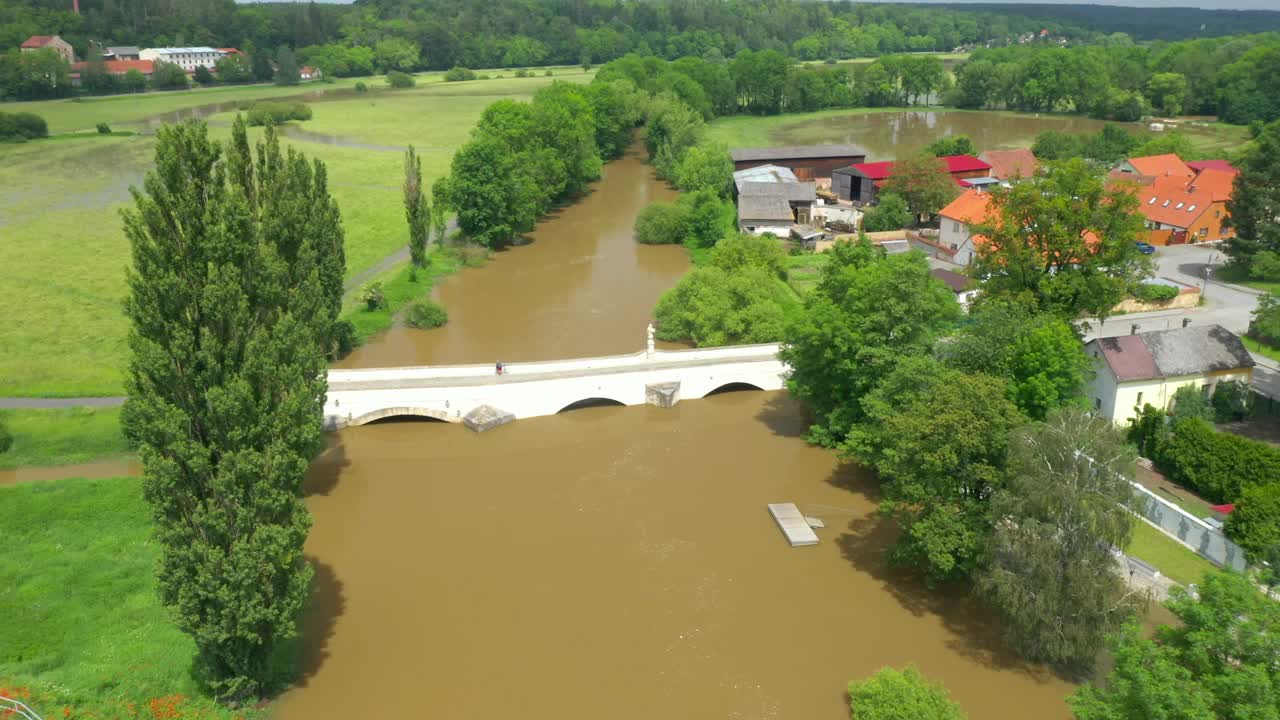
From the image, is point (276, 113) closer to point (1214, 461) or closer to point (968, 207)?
point (968, 207)

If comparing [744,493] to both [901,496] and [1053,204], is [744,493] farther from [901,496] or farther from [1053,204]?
[1053,204]

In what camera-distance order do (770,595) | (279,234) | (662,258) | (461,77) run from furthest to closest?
(461,77), (662,258), (279,234), (770,595)

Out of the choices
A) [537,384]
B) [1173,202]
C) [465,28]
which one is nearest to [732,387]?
[537,384]

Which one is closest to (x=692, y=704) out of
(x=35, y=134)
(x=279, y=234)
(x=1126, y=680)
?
(x=1126, y=680)

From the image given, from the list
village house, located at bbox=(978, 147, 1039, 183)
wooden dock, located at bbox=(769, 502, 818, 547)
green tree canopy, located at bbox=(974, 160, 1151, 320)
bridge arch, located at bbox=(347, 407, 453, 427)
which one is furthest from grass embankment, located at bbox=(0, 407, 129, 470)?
village house, located at bbox=(978, 147, 1039, 183)

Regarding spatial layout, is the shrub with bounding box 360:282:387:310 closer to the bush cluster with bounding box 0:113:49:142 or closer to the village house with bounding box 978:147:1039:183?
the village house with bounding box 978:147:1039:183

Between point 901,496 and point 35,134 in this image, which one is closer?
point 901,496
